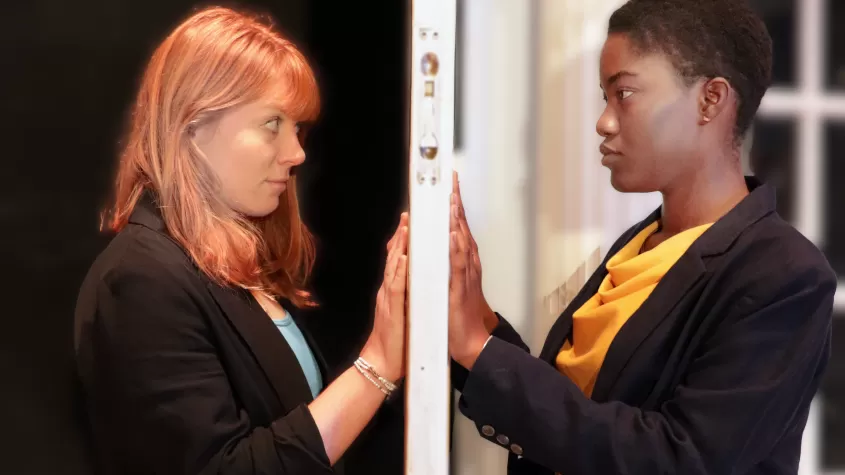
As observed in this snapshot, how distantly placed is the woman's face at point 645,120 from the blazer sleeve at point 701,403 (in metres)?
0.20

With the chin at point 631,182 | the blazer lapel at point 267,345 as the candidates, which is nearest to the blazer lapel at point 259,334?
the blazer lapel at point 267,345

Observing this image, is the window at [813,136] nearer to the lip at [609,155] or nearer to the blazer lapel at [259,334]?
the lip at [609,155]

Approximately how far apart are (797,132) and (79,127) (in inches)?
43.4

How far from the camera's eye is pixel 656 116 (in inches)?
34.2

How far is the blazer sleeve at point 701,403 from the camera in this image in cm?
76

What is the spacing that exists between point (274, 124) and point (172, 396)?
34 cm

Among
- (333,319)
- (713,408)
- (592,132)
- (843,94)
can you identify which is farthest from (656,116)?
(843,94)

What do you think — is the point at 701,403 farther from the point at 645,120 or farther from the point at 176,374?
the point at 176,374

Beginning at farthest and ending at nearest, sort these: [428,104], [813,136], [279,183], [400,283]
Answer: [813,136]
[279,183]
[400,283]
[428,104]

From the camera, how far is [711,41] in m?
0.85

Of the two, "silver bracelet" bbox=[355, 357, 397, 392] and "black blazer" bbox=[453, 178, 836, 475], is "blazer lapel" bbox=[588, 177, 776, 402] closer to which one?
"black blazer" bbox=[453, 178, 836, 475]

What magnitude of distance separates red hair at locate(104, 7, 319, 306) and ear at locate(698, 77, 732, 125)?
48 cm

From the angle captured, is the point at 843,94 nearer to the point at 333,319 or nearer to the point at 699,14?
the point at 699,14

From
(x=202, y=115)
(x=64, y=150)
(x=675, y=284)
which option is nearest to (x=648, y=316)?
(x=675, y=284)
